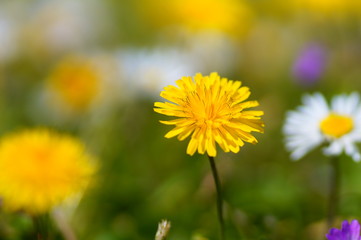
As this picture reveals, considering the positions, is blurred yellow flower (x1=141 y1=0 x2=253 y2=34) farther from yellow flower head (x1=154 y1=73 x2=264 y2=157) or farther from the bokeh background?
yellow flower head (x1=154 y1=73 x2=264 y2=157)

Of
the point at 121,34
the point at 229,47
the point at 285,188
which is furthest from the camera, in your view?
the point at 121,34

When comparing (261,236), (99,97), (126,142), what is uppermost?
(99,97)

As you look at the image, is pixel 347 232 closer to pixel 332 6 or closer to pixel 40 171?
pixel 40 171

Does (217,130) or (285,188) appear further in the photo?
(285,188)

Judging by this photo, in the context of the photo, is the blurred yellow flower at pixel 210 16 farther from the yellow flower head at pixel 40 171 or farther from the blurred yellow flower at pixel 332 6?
the yellow flower head at pixel 40 171

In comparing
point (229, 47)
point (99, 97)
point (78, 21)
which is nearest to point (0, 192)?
point (99, 97)

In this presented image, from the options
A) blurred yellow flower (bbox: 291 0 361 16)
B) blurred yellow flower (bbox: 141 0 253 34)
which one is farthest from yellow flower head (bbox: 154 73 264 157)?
blurred yellow flower (bbox: 291 0 361 16)

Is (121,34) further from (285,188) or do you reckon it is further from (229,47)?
(285,188)
